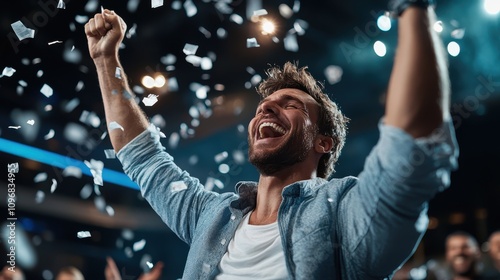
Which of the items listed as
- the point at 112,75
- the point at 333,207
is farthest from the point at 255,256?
the point at 112,75

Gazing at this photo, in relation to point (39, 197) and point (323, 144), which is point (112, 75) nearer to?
point (323, 144)

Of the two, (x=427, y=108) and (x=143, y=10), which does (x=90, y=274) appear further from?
(x=427, y=108)

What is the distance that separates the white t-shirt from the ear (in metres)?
0.47

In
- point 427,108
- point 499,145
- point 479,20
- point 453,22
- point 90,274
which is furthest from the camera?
point 499,145

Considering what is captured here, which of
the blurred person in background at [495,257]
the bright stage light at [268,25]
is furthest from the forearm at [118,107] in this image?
the blurred person in background at [495,257]

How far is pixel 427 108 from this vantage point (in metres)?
1.08

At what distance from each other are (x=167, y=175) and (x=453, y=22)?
2.94m

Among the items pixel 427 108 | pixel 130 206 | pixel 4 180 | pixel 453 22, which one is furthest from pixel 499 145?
pixel 427 108

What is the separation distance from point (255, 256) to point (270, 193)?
307mm

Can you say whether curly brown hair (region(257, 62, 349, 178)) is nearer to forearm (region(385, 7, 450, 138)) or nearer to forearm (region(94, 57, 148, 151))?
forearm (region(94, 57, 148, 151))

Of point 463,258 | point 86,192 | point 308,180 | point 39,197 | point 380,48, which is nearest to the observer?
point 308,180

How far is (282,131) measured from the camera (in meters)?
1.82

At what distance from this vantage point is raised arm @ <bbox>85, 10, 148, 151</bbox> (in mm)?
1872

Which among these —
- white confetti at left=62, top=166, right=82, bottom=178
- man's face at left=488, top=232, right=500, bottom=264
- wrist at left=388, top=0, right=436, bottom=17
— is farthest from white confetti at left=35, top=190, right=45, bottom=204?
wrist at left=388, top=0, right=436, bottom=17
